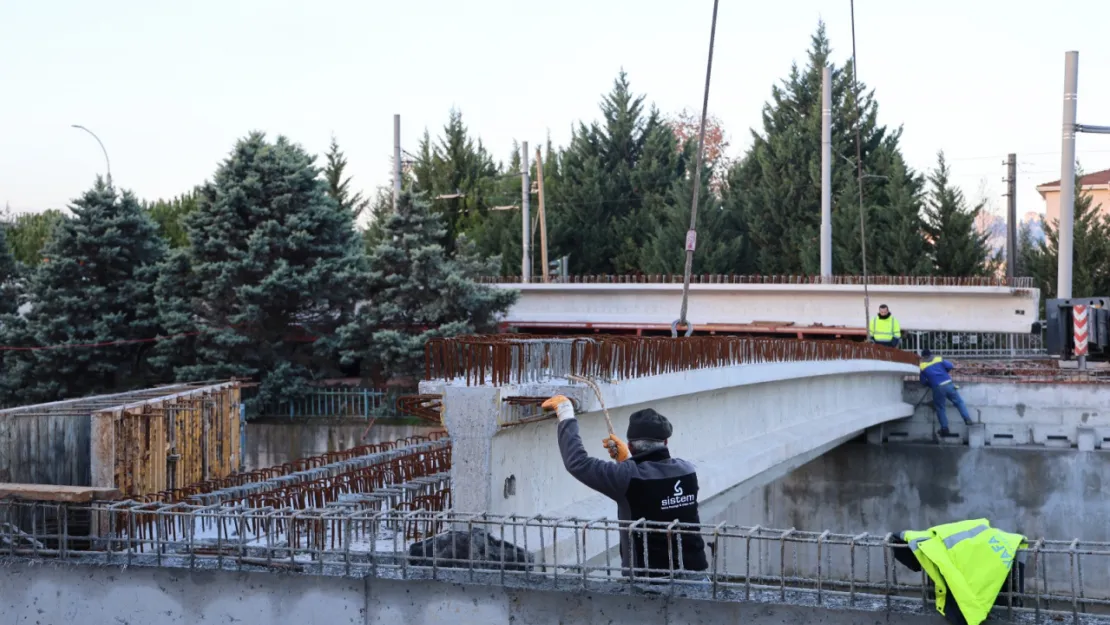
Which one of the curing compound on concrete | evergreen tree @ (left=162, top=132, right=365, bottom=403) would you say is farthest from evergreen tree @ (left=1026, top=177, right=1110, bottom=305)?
the curing compound on concrete

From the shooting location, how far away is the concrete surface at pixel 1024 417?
26.2 metres

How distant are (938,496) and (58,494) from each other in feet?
70.3

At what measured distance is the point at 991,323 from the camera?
36.2 m

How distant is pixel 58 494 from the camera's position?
374 inches

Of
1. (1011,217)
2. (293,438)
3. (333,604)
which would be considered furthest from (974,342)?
(333,604)

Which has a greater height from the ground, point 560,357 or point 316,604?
point 560,357

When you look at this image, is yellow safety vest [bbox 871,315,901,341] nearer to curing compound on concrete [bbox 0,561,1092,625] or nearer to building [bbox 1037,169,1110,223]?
curing compound on concrete [bbox 0,561,1092,625]

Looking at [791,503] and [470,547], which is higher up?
[470,547]

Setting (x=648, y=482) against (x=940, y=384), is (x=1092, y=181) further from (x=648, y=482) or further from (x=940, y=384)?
(x=648, y=482)

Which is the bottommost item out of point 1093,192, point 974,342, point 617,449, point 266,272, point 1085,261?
point 974,342

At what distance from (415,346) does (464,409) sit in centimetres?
1844

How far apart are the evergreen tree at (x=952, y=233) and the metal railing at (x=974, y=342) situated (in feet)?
10.4

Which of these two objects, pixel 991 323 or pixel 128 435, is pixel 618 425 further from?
pixel 991 323

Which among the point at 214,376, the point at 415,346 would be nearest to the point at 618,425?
the point at 415,346
